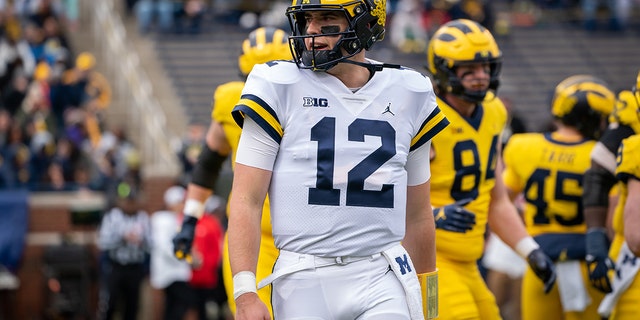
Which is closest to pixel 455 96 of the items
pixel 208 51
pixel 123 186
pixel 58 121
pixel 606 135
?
pixel 606 135

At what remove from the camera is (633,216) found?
6.47m

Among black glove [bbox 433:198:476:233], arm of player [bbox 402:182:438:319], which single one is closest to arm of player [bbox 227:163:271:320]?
arm of player [bbox 402:182:438:319]

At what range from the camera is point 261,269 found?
612 cm

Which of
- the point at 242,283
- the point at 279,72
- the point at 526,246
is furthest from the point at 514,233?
the point at 242,283

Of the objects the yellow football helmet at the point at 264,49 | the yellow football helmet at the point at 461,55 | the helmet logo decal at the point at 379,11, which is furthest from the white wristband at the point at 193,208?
the helmet logo decal at the point at 379,11

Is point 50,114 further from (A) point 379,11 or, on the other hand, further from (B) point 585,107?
(A) point 379,11

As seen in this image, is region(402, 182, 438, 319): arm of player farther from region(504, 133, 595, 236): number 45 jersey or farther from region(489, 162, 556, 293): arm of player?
region(504, 133, 595, 236): number 45 jersey

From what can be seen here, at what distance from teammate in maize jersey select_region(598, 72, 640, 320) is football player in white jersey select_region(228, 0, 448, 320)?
1.67 metres

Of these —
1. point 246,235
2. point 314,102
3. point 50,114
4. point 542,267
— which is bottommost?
point 50,114

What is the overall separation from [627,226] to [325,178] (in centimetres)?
210

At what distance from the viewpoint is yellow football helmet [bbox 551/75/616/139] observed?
819 cm

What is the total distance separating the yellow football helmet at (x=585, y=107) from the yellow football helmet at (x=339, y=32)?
3.16 meters

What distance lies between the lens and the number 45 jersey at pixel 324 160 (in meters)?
5.14

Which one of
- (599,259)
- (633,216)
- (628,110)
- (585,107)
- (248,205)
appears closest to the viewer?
(248,205)
